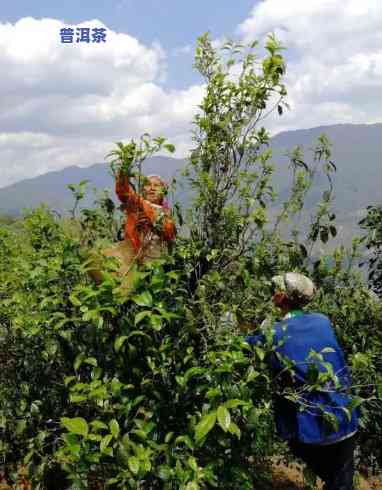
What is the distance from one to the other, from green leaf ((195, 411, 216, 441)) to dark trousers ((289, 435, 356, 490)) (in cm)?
172

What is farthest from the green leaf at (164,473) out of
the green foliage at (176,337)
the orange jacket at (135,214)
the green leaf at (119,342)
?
the orange jacket at (135,214)

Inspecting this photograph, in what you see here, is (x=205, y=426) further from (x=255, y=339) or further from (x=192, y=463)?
(x=255, y=339)

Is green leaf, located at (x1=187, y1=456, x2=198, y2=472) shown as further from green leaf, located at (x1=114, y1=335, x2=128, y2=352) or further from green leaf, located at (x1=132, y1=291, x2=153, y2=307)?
green leaf, located at (x1=132, y1=291, x2=153, y2=307)

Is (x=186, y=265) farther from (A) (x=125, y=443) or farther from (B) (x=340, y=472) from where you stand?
(B) (x=340, y=472)

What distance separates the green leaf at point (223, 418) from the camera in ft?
8.82

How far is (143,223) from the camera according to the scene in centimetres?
451

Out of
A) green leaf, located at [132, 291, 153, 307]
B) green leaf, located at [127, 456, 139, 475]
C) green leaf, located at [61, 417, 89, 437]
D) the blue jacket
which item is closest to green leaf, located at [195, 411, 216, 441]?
green leaf, located at [127, 456, 139, 475]

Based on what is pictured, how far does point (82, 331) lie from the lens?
3576mm

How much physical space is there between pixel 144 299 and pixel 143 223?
4.65 ft

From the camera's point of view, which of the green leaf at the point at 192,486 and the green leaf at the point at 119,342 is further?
the green leaf at the point at 119,342

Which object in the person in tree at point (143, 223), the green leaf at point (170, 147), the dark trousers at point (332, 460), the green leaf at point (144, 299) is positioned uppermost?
the green leaf at point (170, 147)

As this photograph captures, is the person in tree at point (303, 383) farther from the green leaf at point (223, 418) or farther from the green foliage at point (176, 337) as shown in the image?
the green leaf at point (223, 418)

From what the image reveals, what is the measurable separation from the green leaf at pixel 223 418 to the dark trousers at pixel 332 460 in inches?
67.1

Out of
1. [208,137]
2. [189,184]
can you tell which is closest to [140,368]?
[189,184]
